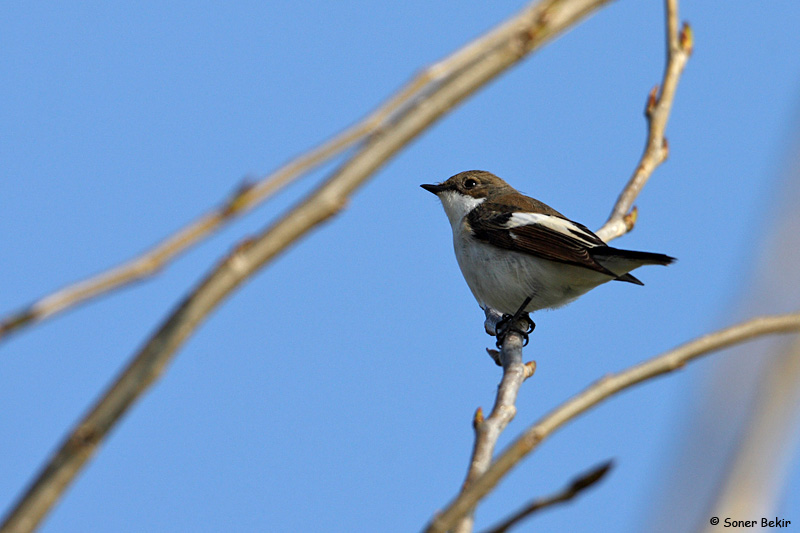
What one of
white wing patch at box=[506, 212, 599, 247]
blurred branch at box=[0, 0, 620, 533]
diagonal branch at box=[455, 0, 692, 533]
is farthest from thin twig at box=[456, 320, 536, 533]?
white wing patch at box=[506, 212, 599, 247]

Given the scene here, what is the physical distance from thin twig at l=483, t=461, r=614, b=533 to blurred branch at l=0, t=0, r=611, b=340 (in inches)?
31.2

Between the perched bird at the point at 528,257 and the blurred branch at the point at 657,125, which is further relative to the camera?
the perched bird at the point at 528,257

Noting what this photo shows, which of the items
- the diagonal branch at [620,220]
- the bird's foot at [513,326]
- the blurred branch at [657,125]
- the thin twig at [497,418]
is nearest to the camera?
the thin twig at [497,418]

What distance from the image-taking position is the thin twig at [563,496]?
5.38ft

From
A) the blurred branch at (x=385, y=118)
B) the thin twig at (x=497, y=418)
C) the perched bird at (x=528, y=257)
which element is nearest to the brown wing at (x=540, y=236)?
the perched bird at (x=528, y=257)

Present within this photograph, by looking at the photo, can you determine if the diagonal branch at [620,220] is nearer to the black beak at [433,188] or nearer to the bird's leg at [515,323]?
the bird's leg at [515,323]

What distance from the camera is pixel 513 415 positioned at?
320cm

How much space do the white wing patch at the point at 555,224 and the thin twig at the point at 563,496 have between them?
497 cm

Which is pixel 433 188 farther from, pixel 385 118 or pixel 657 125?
pixel 385 118

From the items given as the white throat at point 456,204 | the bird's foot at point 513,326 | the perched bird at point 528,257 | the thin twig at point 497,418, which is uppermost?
the white throat at point 456,204

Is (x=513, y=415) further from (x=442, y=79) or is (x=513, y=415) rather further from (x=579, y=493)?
(x=442, y=79)

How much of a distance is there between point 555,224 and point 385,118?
6.07 metres

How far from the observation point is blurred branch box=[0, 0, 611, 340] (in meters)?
1.34

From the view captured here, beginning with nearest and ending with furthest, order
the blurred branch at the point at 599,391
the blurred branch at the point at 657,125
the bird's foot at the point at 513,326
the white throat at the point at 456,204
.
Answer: the blurred branch at the point at 599,391, the blurred branch at the point at 657,125, the bird's foot at the point at 513,326, the white throat at the point at 456,204
